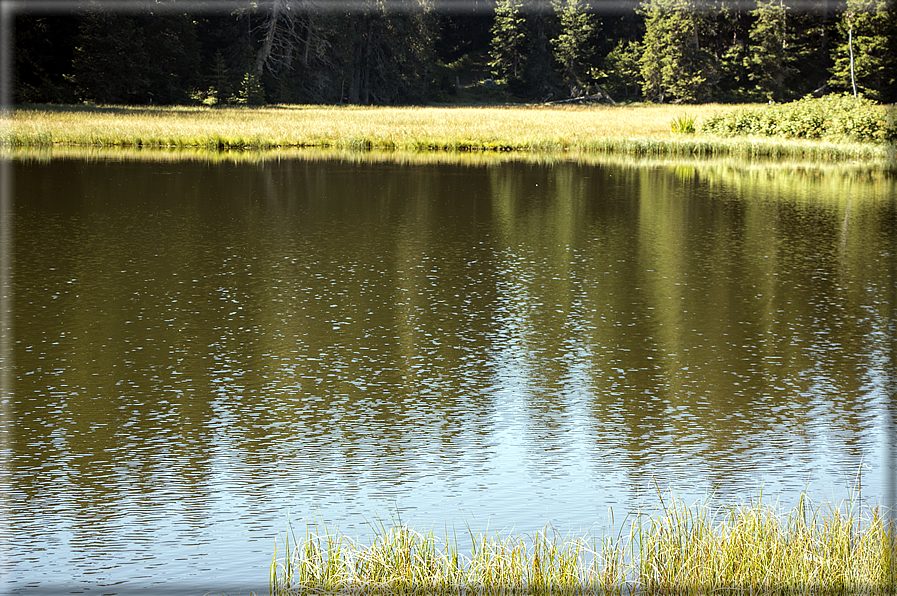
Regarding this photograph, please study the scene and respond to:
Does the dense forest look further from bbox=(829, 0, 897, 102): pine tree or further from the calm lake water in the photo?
the calm lake water

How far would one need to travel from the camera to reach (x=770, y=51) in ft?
222

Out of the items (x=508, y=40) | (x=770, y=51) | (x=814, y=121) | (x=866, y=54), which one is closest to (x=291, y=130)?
(x=814, y=121)

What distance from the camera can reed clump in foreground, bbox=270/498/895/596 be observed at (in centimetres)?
435

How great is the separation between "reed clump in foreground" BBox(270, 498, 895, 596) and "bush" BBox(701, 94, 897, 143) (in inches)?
1171

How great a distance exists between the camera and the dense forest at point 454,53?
54.7 m

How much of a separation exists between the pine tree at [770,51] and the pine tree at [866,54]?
3.55 m

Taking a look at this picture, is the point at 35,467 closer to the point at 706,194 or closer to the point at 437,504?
the point at 437,504

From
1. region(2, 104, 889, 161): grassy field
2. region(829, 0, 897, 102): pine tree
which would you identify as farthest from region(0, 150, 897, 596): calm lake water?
region(829, 0, 897, 102): pine tree

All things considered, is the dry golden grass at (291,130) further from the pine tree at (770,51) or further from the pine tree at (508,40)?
the pine tree at (508,40)

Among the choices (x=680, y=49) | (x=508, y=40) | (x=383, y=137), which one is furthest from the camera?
(x=508, y=40)

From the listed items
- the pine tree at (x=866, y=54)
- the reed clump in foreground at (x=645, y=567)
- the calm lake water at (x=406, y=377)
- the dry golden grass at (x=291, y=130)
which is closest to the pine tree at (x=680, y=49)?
the pine tree at (x=866, y=54)

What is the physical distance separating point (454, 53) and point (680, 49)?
88.0 feet

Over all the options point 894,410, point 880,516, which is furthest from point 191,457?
point 894,410

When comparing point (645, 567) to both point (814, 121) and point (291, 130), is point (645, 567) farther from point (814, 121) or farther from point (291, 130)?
point (291, 130)
